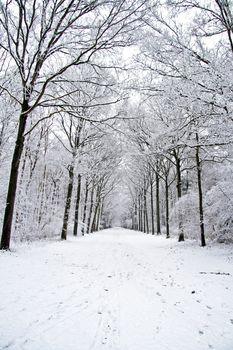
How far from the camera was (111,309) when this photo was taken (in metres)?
3.73

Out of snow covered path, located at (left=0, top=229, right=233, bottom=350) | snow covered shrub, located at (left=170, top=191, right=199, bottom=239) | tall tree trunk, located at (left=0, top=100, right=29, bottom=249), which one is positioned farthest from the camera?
snow covered shrub, located at (left=170, top=191, right=199, bottom=239)

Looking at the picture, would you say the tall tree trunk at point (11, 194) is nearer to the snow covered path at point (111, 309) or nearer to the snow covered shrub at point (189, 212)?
the snow covered path at point (111, 309)

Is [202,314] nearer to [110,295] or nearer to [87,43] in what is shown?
[110,295]

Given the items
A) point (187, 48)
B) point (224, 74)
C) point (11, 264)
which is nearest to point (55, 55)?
point (187, 48)

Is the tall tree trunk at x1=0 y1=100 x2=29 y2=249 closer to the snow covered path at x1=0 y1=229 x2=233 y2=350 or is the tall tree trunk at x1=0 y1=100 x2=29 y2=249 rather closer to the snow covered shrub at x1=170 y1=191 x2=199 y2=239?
the snow covered path at x1=0 y1=229 x2=233 y2=350

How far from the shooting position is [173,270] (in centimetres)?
722

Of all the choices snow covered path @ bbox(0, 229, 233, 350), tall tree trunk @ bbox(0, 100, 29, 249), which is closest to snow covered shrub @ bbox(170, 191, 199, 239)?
snow covered path @ bbox(0, 229, 233, 350)

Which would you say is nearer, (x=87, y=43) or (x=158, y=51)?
(x=158, y=51)

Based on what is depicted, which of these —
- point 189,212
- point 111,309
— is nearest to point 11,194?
point 111,309

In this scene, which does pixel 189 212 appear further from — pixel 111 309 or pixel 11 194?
pixel 111 309

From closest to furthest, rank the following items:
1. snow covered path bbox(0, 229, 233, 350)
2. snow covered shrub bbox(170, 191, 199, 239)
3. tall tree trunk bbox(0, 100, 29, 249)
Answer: snow covered path bbox(0, 229, 233, 350) < tall tree trunk bbox(0, 100, 29, 249) < snow covered shrub bbox(170, 191, 199, 239)

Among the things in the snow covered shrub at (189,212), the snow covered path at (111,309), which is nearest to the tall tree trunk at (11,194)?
the snow covered path at (111,309)

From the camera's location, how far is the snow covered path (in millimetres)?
2744

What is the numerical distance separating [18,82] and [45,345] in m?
11.5
